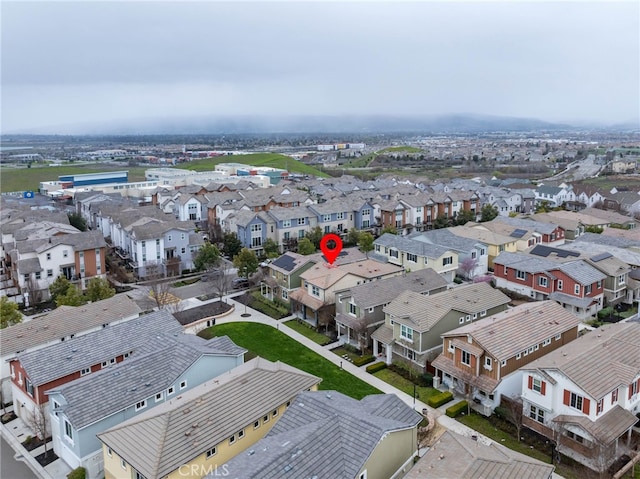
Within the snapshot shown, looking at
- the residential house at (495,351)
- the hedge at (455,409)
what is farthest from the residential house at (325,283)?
the hedge at (455,409)

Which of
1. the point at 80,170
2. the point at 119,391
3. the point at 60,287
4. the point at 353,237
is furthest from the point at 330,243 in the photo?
the point at 80,170

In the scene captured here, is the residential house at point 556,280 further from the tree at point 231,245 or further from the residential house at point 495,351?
the tree at point 231,245

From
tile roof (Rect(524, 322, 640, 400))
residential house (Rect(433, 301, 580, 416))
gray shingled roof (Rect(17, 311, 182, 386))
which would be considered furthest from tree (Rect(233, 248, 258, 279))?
tile roof (Rect(524, 322, 640, 400))

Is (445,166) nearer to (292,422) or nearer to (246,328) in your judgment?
(246,328)

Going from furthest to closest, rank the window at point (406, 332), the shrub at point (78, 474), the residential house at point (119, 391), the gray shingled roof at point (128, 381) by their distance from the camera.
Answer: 1. the window at point (406, 332)
2. the gray shingled roof at point (128, 381)
3. the residential house at point (119, 391)
4. the shrub at point (78, 474)

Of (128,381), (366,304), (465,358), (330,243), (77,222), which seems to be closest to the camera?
(128,381)

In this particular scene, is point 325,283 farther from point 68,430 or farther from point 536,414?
point 68,430
